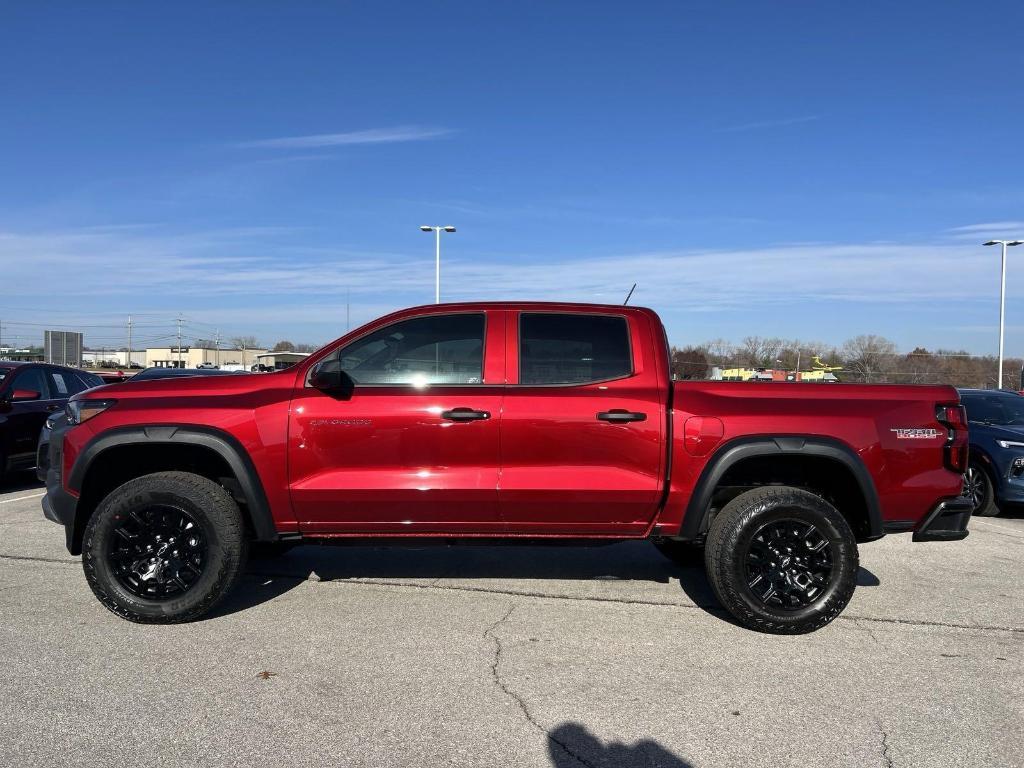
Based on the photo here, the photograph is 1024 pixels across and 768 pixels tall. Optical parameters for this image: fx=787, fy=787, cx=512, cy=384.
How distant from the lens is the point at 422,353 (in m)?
4.84

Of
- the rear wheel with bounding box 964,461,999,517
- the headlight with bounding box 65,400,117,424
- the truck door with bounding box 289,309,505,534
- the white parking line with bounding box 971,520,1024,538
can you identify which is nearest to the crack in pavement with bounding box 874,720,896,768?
the truck door with bounding box 289,309,505,534

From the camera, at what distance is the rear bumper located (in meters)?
4.64

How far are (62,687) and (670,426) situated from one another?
3.38 metres

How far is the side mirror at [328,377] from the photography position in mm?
4535

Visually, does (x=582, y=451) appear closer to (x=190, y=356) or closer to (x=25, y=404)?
(x=25, y=404)

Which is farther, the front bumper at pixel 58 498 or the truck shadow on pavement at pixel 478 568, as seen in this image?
the truck shadow on pavement at pixel 478 568

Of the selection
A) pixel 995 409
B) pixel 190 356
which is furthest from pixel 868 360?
pixel 190 356

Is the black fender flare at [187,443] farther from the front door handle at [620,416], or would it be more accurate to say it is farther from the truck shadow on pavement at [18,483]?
the truck shadow on pavement at [18,483]

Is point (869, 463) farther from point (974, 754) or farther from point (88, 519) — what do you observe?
point (88, 519)

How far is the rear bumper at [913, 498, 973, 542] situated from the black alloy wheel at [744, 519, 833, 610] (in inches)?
25.1

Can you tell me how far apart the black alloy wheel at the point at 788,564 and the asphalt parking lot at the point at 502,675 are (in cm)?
24

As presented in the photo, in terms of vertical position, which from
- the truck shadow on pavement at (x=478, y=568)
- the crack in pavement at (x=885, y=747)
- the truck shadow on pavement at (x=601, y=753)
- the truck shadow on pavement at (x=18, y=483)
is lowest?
the truck shadow on pavement at (x=18, y=483)

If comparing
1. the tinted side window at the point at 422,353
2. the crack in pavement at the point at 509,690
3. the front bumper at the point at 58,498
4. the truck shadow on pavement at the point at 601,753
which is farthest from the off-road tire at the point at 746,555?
the front bumper at the point at 58,498

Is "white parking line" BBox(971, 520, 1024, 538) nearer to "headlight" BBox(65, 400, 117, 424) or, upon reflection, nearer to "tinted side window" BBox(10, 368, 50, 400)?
"headlight" BBox(65, 400, 117, 424)
